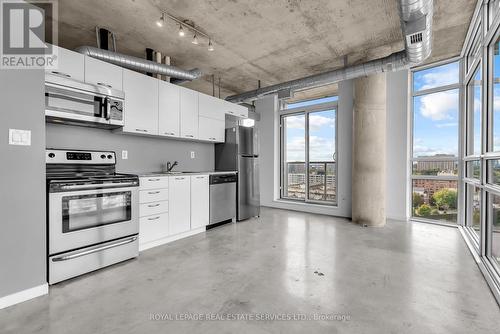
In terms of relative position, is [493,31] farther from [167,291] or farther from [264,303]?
[167,291]

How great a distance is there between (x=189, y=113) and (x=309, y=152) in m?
3.11

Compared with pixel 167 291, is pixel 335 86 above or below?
above

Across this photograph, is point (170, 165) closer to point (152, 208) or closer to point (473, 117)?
point (152, 208)

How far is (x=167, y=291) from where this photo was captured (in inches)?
82.0

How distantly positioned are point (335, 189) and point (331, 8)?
3.57 m

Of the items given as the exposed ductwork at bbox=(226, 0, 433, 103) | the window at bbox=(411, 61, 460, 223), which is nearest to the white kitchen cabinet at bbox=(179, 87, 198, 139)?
the exposed ductwork at bbox=(226, 0, 433, 103)

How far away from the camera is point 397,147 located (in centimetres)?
455

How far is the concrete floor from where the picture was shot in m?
1.64

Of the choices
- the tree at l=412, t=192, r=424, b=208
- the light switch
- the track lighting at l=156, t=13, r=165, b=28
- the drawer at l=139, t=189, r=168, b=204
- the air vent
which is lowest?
the tree at l=412, t=192, r=424, b=208

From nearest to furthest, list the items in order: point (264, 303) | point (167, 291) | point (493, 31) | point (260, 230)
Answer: point (264, 303), point (167, 291), point (493, 31), point (260, 230)

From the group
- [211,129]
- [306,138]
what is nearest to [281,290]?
[211,129]

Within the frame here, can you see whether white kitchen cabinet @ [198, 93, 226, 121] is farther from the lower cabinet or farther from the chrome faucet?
the lower cabinet

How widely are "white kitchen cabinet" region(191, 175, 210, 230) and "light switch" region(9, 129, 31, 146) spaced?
2.06 m

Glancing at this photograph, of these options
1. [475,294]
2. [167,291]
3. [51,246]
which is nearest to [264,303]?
[167,291]
